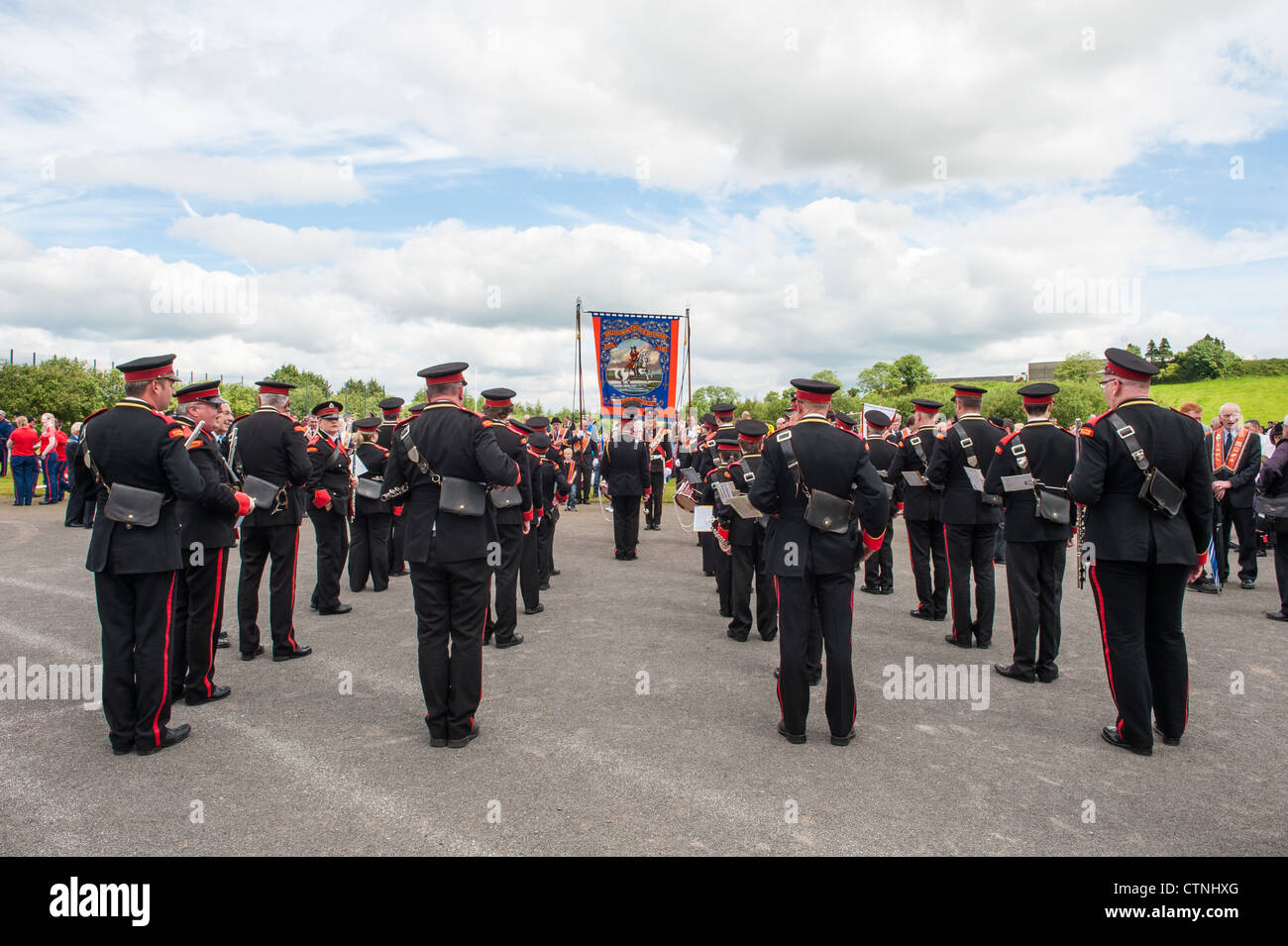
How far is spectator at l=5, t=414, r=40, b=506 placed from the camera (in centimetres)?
1702

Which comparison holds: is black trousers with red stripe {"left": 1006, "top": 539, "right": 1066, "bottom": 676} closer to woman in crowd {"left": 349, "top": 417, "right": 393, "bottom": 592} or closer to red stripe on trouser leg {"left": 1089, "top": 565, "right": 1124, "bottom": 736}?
red stripe on trouser leg {"left": 1089, "top": 565, "right": 1124, "bottom": 736}

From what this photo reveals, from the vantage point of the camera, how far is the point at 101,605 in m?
4.55

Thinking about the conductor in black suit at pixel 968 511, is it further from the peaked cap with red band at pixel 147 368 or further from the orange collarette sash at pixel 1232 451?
the peaked cap with red band at pixel 147 368

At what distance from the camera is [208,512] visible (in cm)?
572

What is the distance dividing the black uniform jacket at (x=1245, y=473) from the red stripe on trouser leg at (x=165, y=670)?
460 inches

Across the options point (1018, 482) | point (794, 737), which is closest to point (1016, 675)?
point (1018, 482)

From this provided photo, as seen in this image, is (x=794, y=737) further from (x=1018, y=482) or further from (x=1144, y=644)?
(x=1018, y=482)

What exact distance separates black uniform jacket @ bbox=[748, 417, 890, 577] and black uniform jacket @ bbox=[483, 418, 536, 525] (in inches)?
99.5

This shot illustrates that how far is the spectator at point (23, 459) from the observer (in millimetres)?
17016

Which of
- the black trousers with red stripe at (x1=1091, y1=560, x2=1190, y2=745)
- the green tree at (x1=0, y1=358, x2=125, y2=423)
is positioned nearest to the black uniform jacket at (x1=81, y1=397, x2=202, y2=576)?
the black trousers with red stripe at (x1=1091, y1=560, x2=1190, y2=745)

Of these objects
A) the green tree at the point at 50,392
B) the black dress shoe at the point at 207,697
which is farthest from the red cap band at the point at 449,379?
the green tree at the point at 50,392
